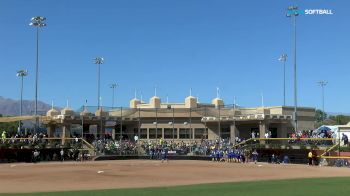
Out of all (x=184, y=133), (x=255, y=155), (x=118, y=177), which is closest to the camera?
(x=118, y=177)

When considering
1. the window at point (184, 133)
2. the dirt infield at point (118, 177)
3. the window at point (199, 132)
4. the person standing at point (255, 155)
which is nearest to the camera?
the dirt infield at point (118, 177)

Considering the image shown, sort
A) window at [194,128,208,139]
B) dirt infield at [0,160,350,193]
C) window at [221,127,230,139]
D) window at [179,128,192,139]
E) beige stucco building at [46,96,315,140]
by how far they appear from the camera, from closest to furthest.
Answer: dirt infield at [0,160,350,193], beige stucco building at [46,96,315,140], window at [221,127,230,139], window at [179,128,192,139], window at [194,128,208,139]

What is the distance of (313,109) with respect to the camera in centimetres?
8150

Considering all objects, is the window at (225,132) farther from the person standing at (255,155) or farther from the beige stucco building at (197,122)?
the person standing at (255,155)

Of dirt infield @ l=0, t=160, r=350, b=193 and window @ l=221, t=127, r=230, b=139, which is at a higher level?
window @ l=221, t=127, r=230, b=139

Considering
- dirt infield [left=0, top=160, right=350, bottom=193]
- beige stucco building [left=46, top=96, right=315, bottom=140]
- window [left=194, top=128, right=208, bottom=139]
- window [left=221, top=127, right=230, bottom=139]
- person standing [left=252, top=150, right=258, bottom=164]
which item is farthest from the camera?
window [left=194, top=128, right=208, bottom=139]

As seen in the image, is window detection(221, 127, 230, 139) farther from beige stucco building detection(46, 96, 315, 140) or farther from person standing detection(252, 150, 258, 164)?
person standing detection(252, 150, 258, 164)

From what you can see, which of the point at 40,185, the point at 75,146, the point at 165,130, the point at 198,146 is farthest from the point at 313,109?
the point at 40,185

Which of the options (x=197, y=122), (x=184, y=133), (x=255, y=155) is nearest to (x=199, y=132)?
(x=197, y=122)

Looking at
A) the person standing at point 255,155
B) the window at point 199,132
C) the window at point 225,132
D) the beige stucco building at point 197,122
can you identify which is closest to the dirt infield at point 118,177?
the person standing at point 255,155

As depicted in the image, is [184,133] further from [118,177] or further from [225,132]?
[118,177]

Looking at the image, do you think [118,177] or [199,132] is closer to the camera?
[118,177]

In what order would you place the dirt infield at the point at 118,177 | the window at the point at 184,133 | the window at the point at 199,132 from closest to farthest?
1. the dirt infield at the point at 118,177
2. the window at the point at 184,133
3. the window at the point at 199,132

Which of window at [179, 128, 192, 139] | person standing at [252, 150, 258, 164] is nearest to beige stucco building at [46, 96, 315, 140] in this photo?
window at [179, 128, 192, 139]
